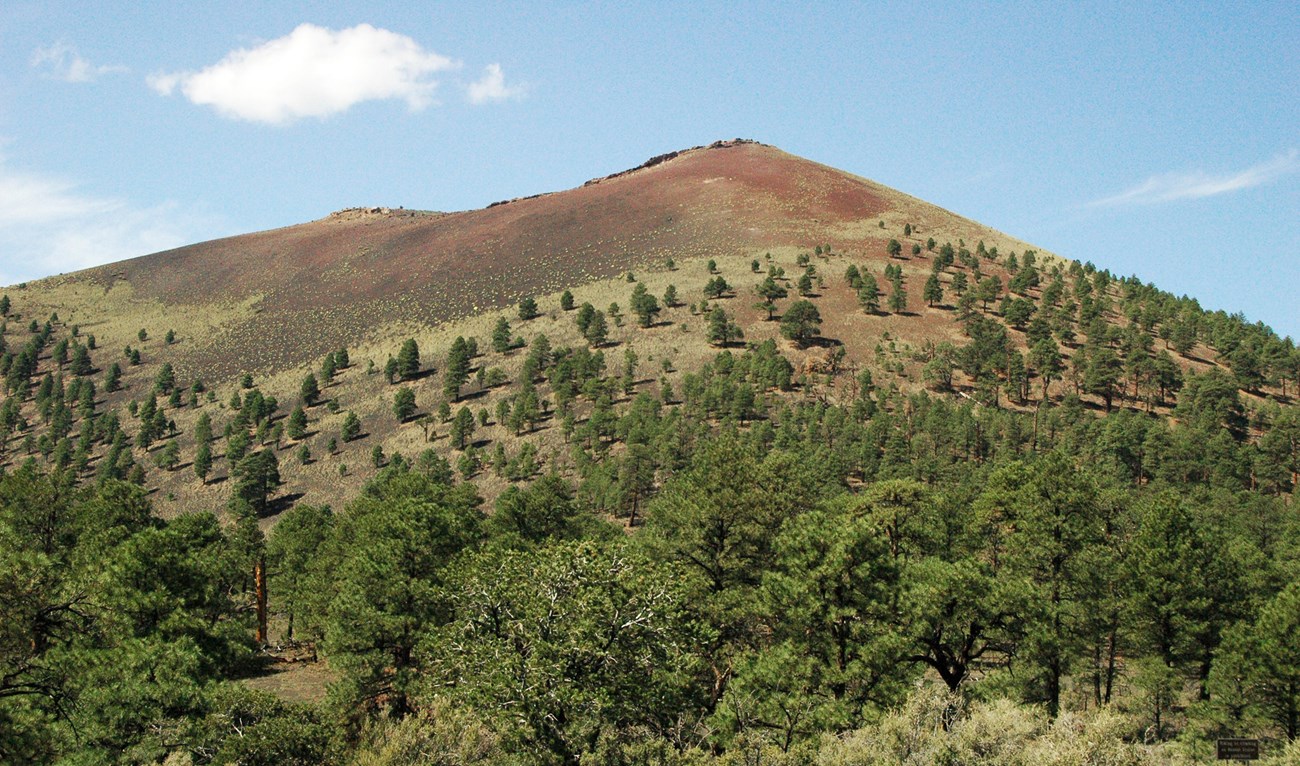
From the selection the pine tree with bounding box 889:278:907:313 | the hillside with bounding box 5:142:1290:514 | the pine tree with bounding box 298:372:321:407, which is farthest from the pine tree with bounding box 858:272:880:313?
the pine tree with bounding box 298:372:321:407

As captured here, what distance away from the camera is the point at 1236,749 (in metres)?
24.9

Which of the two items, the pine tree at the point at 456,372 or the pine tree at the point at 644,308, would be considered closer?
the pine tree at the point at 456,372

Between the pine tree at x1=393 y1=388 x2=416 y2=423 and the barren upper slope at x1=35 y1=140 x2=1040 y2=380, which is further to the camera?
the barren upper slope at x1=35 y1=140 x2=1040 y2=380

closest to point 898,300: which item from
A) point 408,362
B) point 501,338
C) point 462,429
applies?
point 501,338

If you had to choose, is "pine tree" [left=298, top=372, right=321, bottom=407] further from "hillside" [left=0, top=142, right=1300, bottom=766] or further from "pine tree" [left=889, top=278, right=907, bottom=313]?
"pine tree" [left=889, top=278, right=907, bottom=313]

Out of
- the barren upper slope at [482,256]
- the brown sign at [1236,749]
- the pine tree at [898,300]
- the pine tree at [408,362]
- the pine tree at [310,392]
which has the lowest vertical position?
the brown sign at [1236,749]

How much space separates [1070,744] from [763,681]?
865cm

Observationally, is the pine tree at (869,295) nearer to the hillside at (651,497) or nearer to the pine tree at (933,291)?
the hillside at (651,497)

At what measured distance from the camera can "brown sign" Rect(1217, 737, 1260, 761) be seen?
80.0 ft

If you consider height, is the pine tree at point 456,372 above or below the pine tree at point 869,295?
below

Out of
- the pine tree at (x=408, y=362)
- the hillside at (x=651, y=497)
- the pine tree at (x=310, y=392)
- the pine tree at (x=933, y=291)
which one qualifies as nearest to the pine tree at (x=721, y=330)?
the hillside at (x=651, y=497)

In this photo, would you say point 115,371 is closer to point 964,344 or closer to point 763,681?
point 964,344

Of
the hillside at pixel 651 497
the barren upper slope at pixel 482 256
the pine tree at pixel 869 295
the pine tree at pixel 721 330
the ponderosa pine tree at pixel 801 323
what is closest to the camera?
the hillside at pixel 651 497

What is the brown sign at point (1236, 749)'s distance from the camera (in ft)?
80.0
